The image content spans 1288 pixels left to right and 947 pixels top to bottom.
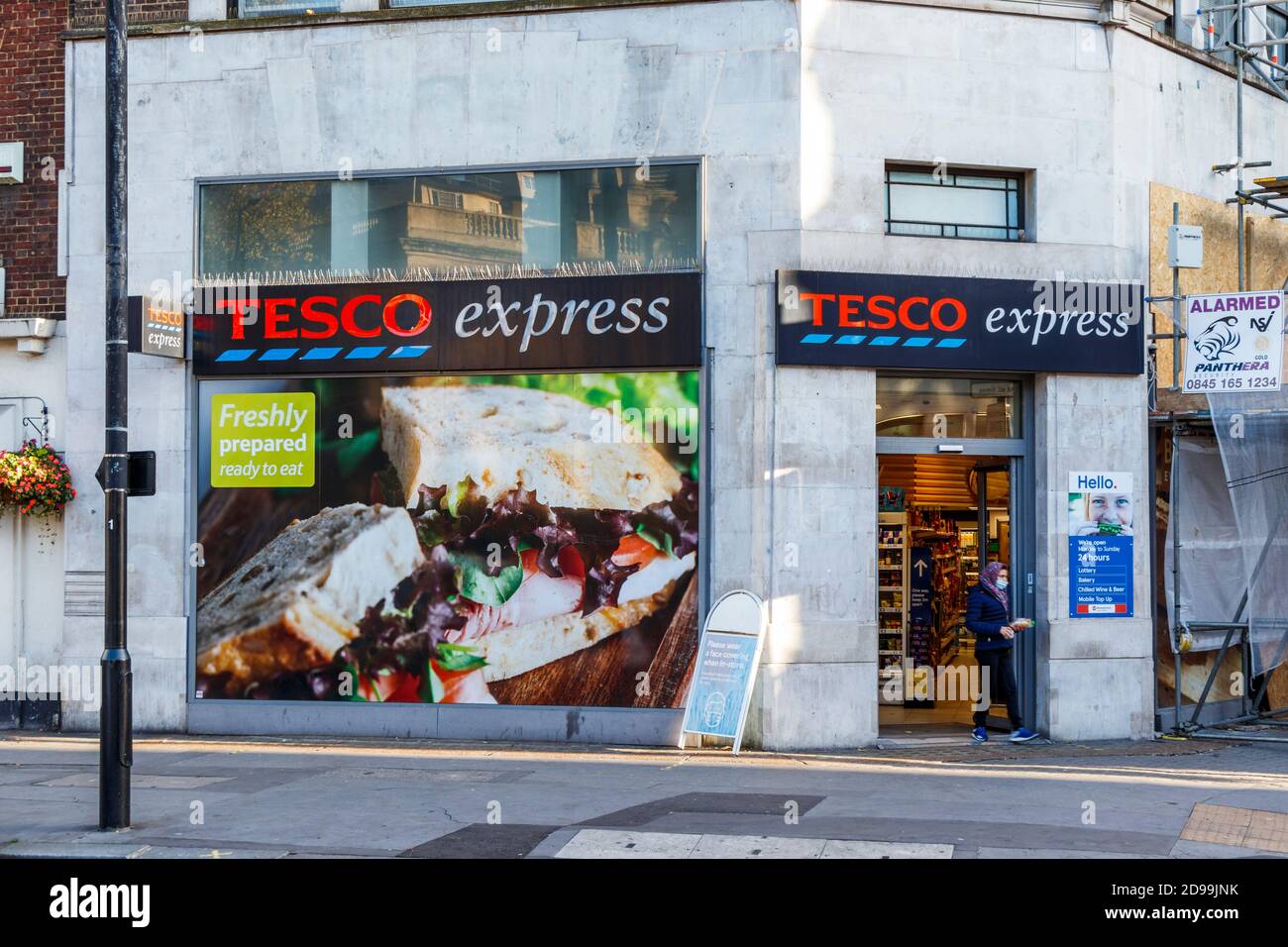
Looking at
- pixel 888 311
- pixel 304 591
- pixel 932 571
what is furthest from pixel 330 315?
pixel 932 571

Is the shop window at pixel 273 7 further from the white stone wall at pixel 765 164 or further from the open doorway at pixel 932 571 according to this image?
the open doorway at pixel 932 571

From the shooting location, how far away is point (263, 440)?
49.5 ft

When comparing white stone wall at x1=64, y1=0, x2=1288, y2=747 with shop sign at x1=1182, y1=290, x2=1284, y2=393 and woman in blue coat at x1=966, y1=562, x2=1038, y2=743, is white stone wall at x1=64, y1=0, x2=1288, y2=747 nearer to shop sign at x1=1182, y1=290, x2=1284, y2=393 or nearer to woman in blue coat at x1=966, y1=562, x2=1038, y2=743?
woman in blue coat at x1=966, y1=562, x2=1038, y2=743

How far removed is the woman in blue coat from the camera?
46.9 ft

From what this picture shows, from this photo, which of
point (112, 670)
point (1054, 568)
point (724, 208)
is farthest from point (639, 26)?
point (112, 670)

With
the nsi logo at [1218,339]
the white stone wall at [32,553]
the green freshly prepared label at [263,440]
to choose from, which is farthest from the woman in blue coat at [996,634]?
the white stone wall at [32,553]

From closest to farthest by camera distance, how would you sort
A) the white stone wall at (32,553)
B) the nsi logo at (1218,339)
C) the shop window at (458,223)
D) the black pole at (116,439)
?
the black pole at (116,439)
the nsi logo at (1218,339)
the shop window at (458,223)
the white stone wall at (32,553)

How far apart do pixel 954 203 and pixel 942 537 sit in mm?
3574

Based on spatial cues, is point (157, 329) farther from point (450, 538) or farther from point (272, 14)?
point (272, 14)

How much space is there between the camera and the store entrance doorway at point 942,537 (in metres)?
14.8

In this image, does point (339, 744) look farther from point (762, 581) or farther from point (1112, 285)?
point (1112, 285)

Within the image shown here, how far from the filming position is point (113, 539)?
10.5 meters

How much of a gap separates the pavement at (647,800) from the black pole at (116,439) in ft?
2.49

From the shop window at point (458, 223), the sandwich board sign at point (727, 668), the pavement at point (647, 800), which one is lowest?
the pavement at point (647, 800)
